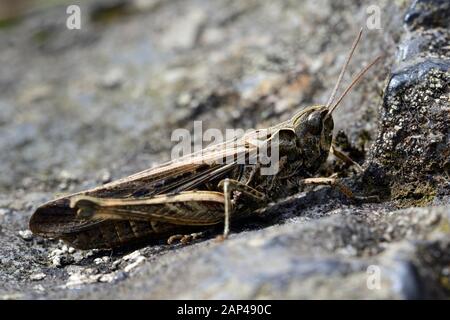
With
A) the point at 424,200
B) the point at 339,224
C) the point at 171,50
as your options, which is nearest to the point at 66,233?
the point at 339,224

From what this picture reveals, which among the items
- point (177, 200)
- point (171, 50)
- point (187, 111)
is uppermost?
point (171, 50)

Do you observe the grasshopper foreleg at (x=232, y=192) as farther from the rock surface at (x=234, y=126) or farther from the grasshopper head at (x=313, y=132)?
the grasshopper head at (x=313, y=132)

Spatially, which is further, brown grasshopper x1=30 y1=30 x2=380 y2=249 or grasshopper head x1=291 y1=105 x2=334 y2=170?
grasshopper head x1=291 y1=105 x2=334 y2=170

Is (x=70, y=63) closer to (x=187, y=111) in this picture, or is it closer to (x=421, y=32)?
(x=187, y=111)

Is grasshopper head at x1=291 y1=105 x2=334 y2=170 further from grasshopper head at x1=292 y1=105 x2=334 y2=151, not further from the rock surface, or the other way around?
the rock surface

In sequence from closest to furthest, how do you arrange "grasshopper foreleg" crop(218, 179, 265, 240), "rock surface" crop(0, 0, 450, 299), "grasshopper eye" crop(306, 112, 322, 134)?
1. "rock surface" crop(0, 0, 450, 299)
2. "grasshopper foreleg" crop(218, 179, 265, 240)
3. "grasshopper eye" crop(306, 112, 322, 134)

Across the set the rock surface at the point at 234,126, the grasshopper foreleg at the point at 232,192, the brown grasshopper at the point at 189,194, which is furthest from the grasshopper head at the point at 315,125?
the grasshopper foreleg at the point at 232,192

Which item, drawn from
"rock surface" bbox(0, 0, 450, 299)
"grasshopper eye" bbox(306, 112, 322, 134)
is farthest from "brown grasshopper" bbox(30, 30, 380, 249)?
"rock surface" bbox(0, 0, 450, 299)
